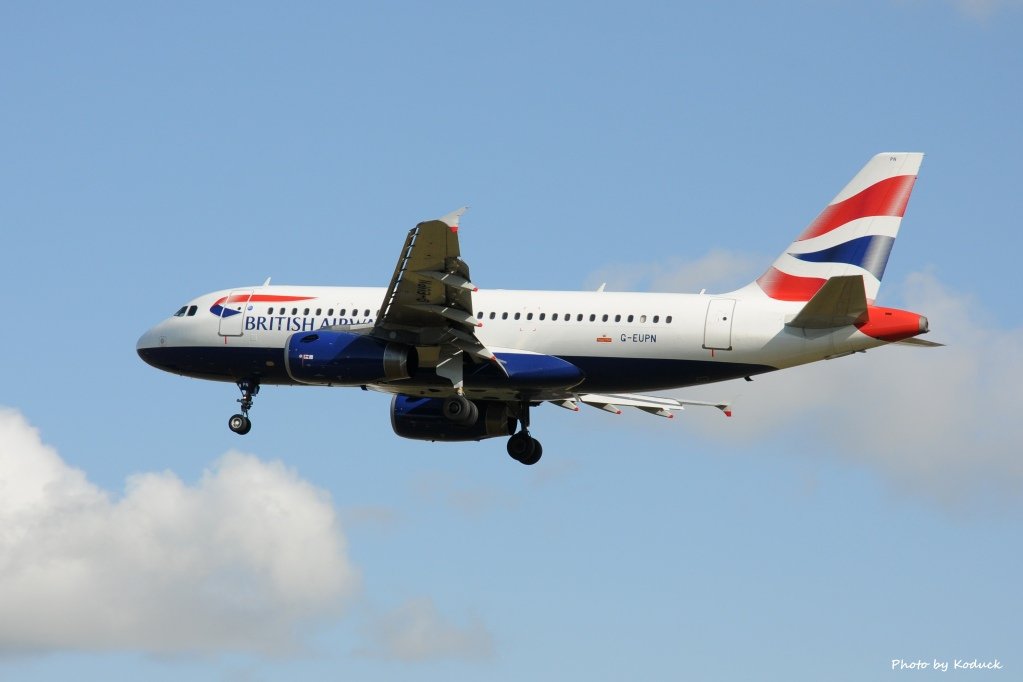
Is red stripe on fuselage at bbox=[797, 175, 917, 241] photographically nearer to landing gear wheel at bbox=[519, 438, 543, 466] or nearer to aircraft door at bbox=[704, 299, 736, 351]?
aircraft door at bbox=[704, 299, 736, 351]

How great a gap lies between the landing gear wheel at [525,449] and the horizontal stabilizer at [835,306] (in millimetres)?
11929

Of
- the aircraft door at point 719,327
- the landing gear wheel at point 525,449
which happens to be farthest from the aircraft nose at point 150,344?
the aircraft door at point 719,327

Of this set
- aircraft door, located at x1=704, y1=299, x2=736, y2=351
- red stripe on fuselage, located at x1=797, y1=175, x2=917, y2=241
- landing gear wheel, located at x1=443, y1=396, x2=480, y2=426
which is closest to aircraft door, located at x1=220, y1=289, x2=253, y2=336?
landing gear wheel, located at x1=443, y1=396, x2=480, y2=426

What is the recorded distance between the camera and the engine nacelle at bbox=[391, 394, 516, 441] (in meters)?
57.2

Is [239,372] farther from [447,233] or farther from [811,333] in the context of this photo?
[811,333]

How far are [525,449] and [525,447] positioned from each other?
7 centimetres

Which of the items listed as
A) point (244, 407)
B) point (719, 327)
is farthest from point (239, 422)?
point (719, 327)

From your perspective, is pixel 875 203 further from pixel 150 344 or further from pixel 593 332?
pixel 150 344

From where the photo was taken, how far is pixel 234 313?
55375 mm

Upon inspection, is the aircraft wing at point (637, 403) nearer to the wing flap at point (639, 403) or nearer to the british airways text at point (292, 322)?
the wing flap at point (639, 403)

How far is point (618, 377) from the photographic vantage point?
51.0 m

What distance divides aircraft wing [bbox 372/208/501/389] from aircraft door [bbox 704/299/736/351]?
21.2 ft

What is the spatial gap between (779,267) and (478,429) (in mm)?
12210

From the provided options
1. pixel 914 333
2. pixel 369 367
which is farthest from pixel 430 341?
pixel 914 333
